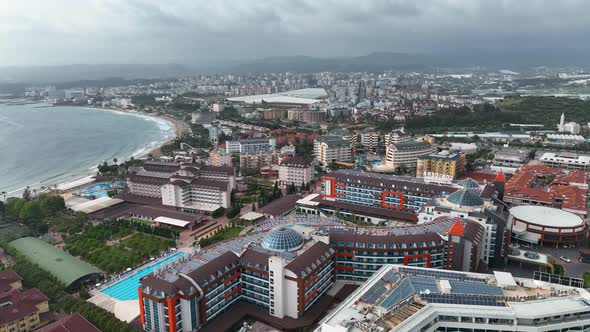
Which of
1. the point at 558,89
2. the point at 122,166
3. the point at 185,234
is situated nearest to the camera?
the point at 185,234

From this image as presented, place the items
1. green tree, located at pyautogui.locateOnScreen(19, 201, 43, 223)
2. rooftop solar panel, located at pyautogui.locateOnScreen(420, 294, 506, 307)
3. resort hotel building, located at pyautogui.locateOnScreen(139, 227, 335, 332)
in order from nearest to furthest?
rooftop solar panel, located at pyautogui.locateOnScreen(420, 294, 506, 307) → resort hotel building, located at pyautogui.locateOnScreen(139, 227, 335, 332) → green tree, located at pyautogui.locateOnScreen(19, 201, 43, 223)

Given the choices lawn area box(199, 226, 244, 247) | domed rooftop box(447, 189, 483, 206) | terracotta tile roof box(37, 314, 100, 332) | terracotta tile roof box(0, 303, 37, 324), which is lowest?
lawn area box(199, 226, 244, 247)

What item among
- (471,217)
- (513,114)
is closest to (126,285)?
(471,217)

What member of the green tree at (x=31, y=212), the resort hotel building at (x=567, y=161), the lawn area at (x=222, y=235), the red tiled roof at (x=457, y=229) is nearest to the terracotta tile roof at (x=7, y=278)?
the lawn area at (x=222, y=235)

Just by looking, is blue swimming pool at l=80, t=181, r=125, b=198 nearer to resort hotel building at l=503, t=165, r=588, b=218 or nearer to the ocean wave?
resort hotel building at l=503, t=165, r=588, b=218

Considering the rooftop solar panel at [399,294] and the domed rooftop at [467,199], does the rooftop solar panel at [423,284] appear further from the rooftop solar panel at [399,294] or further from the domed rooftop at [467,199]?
the domed rooftop at [467,199]

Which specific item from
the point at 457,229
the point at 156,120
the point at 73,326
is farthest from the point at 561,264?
the point at 156,120

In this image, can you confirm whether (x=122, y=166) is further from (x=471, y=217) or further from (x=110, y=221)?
(x=471, y=217)

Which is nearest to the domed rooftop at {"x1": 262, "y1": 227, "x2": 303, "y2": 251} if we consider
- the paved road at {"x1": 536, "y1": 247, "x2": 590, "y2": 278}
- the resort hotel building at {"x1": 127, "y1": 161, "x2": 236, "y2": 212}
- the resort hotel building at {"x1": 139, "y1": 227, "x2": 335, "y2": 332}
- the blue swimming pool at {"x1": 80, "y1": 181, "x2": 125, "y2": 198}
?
the resort hotel building at {"x1": 139, "y1": 227, "x2": 335, "y2": 332}
